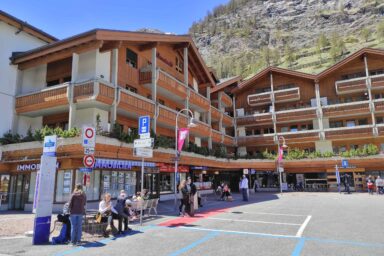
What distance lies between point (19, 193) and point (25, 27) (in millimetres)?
12343

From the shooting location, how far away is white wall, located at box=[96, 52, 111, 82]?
2071 cm

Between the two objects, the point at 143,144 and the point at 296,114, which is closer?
the point at 143,144

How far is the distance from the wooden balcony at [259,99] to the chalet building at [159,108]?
15cm

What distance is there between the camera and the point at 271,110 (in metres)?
44.8

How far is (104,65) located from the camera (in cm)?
2136

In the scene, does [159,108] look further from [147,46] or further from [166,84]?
[147,46]

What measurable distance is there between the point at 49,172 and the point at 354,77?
140 ft

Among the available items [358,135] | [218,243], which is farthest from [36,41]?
[358,135]

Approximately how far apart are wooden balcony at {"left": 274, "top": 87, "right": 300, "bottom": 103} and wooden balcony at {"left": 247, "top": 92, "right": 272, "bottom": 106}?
1159 millimetres

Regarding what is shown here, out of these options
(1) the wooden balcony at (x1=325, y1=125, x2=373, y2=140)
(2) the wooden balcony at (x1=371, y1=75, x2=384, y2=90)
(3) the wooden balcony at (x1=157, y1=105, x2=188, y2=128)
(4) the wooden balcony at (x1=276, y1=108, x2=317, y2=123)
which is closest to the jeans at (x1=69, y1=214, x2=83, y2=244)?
(3) the wooden balcony at (x1=157, y1=105, x2=188, y2=128)

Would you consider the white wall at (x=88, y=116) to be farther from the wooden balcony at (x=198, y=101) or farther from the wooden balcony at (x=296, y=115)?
the wooden balcony at (x=296, y=115)

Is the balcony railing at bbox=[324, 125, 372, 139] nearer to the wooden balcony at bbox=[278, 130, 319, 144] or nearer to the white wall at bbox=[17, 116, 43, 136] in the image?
the wooden balcony at bbox=[278, 130, 319, 144]

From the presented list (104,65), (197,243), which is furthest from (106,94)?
(197,243)

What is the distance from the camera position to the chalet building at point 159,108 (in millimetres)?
19266
